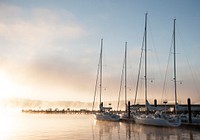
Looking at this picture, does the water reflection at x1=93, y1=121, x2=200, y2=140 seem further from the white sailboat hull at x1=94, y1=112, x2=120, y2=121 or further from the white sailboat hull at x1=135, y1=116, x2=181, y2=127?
the white sailboat hull at x1=94, y1=112, x2=120, y2=121

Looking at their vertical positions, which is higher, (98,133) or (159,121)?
(159,121)

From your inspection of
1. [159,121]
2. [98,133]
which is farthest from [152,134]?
[159,121]

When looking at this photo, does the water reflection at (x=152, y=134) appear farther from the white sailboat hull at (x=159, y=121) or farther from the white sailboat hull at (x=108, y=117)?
the white sailboat hull at (x=108, y=117)

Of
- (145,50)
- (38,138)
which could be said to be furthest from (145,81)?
(38,138)

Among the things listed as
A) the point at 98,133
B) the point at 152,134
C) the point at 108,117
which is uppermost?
the point at 108,117

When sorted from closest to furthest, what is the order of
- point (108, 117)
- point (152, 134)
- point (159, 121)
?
1. point (152, 134)
2. point (159, 121)
3. point (108, 117)

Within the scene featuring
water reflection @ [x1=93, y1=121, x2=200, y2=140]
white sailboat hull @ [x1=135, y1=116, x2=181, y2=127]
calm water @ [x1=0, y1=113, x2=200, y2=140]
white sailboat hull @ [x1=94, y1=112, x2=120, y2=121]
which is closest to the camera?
water reflection @ [x1=93, y1=121, x2=200, y2=140]

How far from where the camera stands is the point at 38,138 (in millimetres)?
34062

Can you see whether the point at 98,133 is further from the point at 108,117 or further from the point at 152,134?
the point at 108,117

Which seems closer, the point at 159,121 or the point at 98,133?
the point at 98,133

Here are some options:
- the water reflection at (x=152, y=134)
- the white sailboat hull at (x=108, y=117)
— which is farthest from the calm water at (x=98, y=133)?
the white sailboat hull at (x=108, y=117)

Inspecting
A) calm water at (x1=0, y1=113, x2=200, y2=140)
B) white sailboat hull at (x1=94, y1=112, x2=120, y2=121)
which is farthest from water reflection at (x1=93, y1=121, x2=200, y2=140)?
white sailboat hull at (x1=94, y1=112, x2=120, y2=121)

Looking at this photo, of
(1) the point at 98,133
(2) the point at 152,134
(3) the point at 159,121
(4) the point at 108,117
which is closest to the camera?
(2) the point at 152,134

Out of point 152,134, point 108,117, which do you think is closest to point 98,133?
point 152,134
